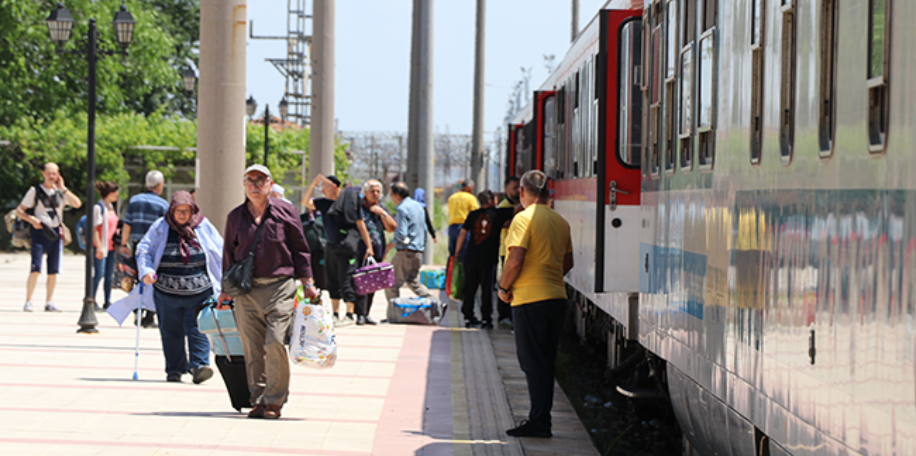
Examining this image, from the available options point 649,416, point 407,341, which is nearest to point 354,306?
point 407,341

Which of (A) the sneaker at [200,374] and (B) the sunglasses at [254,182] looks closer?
(B) the sunglasses at [254,182]

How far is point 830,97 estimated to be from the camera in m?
3.91

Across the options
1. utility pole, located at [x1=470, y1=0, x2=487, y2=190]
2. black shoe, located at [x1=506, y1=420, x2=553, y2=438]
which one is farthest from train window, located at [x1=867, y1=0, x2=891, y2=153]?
utility pole, located at [x1=470, y1=0, x2=487, y2=190]

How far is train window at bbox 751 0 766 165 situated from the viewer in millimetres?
4832

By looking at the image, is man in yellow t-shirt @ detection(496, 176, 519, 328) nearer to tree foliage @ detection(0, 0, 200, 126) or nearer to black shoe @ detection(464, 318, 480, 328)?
black shoe @ detection(464, 318, 480, 328)

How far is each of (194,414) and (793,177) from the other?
5.45 meters

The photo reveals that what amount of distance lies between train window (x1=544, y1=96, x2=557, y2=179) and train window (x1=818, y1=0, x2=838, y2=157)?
9258 millimetres

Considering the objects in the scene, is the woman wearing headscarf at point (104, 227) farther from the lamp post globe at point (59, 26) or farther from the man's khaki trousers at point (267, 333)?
the man's khaki trousers at point (267, 333)

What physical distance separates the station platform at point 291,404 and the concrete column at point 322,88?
5.00 m

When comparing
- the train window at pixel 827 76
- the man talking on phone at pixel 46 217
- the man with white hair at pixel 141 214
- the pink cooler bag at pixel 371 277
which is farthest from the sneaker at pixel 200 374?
the train window at pixel 827 76

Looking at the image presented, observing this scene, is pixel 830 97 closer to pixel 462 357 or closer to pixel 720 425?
pixel 720 425

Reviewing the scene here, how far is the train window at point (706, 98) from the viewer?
5719 millimetres

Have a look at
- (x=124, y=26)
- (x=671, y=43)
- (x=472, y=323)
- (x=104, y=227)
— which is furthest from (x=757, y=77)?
(x=124, y=26)

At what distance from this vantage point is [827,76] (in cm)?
398
